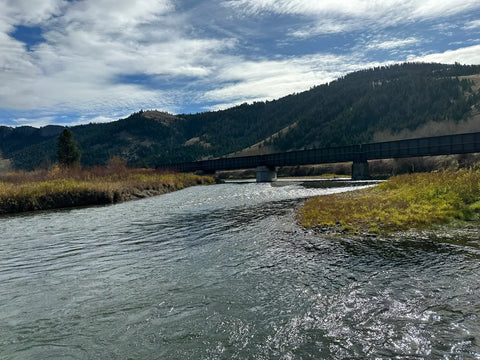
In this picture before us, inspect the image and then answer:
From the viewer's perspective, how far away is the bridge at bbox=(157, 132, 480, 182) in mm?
65131

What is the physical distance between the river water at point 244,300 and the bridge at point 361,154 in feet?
218

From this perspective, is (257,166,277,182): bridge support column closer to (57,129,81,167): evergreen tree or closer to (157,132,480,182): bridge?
(157,132,480,182): bridge

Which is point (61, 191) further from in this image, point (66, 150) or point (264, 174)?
point (264, 174)

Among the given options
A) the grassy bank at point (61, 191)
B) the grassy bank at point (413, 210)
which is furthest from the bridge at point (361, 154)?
the grassy bank at point (413, 210)

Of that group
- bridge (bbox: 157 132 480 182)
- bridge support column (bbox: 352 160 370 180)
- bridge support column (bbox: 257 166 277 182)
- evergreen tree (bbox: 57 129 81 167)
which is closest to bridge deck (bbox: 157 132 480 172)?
bridge (bbox: 157 132 480 182)

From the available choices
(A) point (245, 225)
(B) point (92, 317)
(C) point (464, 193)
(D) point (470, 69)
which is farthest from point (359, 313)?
(D) point (470, 69)

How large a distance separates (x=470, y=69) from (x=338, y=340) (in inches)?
8718

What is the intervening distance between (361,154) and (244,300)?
7730 cm

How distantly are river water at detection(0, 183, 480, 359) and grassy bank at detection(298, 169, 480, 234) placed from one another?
2419 mm

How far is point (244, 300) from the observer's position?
7836 mm

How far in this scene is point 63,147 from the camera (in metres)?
81.9

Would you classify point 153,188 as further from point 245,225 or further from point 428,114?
point 428,114

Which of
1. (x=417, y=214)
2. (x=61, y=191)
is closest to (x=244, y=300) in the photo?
(x=417, y=214)

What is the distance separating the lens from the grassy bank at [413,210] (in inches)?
588
